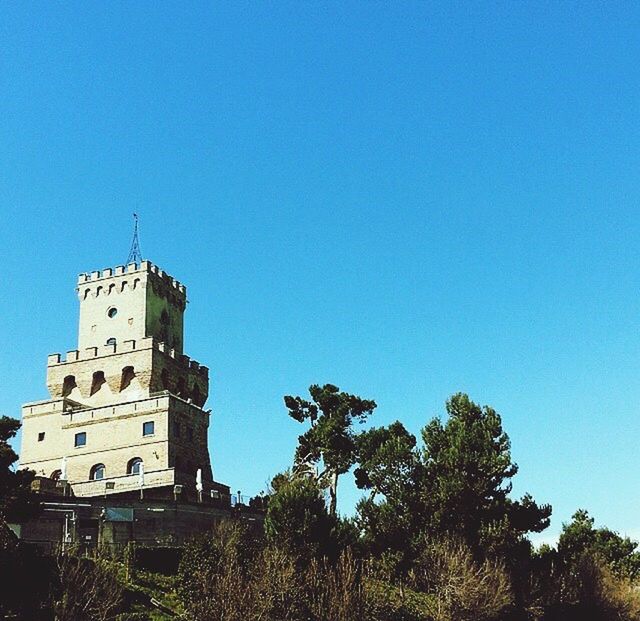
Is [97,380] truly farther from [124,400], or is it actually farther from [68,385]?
[124,400]

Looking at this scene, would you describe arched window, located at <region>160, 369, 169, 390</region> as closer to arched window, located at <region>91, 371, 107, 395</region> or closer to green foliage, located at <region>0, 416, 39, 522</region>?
arched window, located at <region>91, 371, 107, 395</region>

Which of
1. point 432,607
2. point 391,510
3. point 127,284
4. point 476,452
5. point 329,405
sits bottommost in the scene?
point 432,607

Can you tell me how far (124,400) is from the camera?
205 feet

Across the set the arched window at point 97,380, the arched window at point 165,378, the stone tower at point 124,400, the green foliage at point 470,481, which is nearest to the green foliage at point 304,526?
the green foliage at point 470,481

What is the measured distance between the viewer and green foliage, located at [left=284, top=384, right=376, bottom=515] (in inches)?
2211

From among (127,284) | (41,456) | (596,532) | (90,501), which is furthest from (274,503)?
(596,532)

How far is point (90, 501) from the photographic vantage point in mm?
42625

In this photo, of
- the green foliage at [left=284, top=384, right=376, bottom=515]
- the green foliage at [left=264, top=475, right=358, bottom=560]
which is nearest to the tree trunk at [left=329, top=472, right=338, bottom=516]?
the green foliage at [left=284, top=384, right=376, bottom=515]

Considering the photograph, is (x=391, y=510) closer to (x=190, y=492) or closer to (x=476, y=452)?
(x=476, y=452)

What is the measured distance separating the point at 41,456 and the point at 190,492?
1414 cm

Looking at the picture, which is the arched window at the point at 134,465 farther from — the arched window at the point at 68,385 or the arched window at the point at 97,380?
the arched window at the point at 68,385

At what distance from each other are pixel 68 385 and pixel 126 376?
5214 millimetres

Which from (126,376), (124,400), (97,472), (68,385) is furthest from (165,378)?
(97,472)

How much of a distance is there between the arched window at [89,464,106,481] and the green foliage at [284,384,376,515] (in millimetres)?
13260
